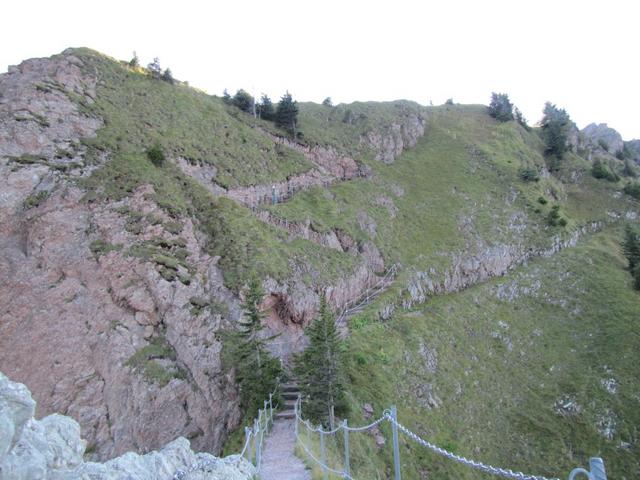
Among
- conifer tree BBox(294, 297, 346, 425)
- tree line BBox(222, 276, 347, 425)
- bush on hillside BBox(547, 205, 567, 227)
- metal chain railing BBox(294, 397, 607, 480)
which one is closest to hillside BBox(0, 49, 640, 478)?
bush on hillside BBox(547, 205, 567, 227)

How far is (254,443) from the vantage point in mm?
17406

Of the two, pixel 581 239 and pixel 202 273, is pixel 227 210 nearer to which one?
pixel 202 273

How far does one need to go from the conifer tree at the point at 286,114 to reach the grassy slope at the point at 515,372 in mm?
30073

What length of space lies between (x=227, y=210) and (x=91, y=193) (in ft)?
31.6

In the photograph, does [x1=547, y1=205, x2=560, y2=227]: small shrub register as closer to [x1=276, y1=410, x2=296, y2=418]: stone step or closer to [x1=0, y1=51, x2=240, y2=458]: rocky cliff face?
[x1=0, y1=51, x2=240, y2=458]: rocky cliff face

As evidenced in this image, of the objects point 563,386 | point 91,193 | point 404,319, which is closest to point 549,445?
point 563,386

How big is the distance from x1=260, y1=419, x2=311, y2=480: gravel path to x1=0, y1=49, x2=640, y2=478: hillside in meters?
3.28

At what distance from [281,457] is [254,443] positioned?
134 cm

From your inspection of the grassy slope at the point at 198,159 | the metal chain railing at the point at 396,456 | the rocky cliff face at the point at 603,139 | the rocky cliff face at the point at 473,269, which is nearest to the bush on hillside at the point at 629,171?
the rocky cliff face at the point at 603,139

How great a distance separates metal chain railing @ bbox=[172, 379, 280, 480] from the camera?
1168cm

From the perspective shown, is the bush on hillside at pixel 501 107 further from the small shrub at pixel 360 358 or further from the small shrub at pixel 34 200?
the small shrub at pixel 34 200

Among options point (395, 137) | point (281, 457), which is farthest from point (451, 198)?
point (281, 457)

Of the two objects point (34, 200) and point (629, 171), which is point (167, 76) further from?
point (629, 171)

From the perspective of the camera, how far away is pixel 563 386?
1251 inches
